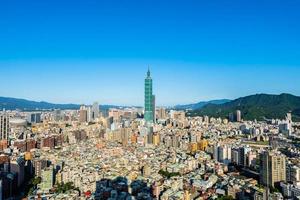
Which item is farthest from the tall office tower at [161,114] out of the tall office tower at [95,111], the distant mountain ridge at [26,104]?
the distant mountain ridge at [26,104]

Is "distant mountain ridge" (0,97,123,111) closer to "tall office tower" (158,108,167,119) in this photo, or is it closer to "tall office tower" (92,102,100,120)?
"tall office tower" (92,102,100,120)

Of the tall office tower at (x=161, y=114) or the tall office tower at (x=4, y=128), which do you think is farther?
the tall office tower at (x=161, y=114)

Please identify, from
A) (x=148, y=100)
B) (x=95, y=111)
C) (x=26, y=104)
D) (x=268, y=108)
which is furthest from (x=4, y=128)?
(x=26, y=104)

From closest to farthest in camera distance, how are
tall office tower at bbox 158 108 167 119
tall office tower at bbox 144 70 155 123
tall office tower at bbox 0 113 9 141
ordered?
tall office tower at bbox 0 113 9 141 → tall office tower at bbox 144 70 155 123 → tall office tower at bbox 158 108 167 119

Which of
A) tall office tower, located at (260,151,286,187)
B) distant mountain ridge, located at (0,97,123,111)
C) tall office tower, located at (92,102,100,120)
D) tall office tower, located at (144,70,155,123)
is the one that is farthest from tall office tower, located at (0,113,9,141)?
distant mountain ridge, located at (0,97,123,111)

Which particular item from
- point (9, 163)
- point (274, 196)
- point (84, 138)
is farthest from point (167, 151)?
point (274, 196)

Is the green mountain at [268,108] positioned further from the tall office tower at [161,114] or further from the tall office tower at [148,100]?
the tall office tower at [148,100]

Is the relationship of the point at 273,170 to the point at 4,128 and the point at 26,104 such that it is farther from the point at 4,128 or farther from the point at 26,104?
the point at 26,104

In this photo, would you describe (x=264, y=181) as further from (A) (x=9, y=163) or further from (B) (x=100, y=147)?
(B) (x=100, y=147)

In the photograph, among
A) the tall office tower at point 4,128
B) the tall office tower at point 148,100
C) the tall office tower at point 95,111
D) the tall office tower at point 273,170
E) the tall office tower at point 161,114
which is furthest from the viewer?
the tall office tower at point 95,111

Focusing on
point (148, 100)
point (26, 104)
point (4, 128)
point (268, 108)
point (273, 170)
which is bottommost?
point (273, 170)

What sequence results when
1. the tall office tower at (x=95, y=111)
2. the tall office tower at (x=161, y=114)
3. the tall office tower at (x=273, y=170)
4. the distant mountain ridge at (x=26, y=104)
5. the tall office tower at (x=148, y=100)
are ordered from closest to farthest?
the tall office tower at (x=273, y=170), the tall office tower at (x=148, y=100), the tall office tower at (x=161, y=114), the tall office tower at (x=95, y=111), the distant mountain ridge at (x=26, y=104)
